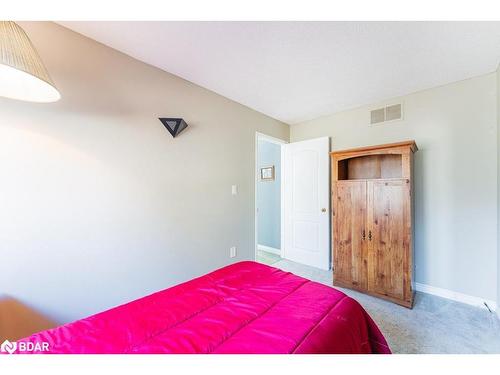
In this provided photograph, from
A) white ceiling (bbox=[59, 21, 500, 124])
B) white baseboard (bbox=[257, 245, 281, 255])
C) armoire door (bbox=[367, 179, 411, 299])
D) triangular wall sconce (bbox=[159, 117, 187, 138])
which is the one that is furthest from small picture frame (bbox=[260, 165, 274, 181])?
triangular wall sconce (bbox=[159, 117, 187, 138])

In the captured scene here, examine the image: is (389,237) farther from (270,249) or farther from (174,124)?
(174,124)

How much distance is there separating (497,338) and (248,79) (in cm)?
316

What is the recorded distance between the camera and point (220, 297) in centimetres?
119

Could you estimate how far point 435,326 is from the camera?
1884mm

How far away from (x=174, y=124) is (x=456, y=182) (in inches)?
121

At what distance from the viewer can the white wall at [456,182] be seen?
2158 mm

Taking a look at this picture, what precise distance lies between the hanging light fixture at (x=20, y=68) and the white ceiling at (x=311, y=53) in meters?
0.66

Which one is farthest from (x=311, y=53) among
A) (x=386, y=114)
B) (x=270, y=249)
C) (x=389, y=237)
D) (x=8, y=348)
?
(x=270, y=249)

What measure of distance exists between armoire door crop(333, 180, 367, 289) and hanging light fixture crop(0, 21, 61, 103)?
2754 millimetres

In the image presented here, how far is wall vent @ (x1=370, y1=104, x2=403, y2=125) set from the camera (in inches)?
106

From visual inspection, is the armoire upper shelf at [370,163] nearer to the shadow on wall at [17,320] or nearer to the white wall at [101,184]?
the white wall at [101,184]

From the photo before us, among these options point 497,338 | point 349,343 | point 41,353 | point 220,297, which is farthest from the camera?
point 497,338

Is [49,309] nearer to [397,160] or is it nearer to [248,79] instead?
[248,79]

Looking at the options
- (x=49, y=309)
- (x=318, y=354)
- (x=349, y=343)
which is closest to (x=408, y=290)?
(x=349, y=343)
